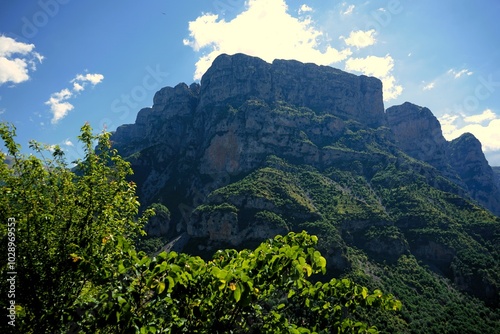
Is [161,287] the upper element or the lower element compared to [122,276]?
lower

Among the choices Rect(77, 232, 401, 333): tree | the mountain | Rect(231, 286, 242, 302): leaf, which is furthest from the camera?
the mountain

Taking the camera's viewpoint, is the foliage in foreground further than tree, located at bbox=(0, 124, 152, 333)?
No

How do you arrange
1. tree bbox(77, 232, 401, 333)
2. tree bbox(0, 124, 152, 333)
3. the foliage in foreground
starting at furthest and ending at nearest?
1. tree bbox(0, 124, 152, 333)
2. the foliage in foreground
3. tree bbox(77, 232, 401, 333)

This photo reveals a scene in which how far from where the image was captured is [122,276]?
5.32 metres

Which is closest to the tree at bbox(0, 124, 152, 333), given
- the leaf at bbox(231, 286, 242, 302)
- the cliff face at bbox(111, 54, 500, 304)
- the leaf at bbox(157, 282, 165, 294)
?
the leaf at bbox(157, 282, 165, 294)

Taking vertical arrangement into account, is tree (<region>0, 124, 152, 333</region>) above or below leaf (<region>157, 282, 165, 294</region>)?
above

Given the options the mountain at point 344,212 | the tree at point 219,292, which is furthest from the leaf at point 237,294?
the mountain at point 344,212

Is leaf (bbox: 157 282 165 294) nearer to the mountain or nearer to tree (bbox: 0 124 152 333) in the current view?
tree (bbox: 0 124 152 333)

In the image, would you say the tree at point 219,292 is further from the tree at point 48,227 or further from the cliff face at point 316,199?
the cliff face at point 316,199

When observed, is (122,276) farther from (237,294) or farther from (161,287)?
(237,294)

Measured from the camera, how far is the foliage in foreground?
419 centimetres

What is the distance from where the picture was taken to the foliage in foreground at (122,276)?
4.19 m

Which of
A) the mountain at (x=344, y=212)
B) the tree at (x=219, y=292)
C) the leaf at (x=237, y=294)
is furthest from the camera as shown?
the mountain at (x=344, y=212)

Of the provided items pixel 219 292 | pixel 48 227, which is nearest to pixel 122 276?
pixel 219 292
